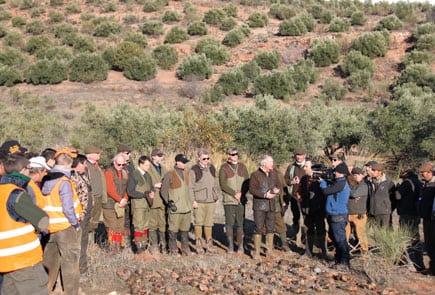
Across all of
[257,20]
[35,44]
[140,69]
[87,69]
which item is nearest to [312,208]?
[140,69]

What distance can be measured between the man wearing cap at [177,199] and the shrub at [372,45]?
99.5 ft

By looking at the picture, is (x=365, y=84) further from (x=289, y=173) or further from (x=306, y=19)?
(x=289, y=173)

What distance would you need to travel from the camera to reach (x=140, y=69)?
32625 millimetres

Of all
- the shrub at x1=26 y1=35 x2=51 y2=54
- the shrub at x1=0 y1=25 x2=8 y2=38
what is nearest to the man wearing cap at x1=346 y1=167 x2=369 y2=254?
the shrub at x1=26 y1=35 x2=51 y2=54

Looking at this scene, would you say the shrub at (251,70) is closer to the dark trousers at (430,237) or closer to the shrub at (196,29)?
the shrub at (196,29)

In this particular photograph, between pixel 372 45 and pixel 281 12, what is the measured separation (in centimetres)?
1544

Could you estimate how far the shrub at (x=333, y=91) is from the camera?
29.8m

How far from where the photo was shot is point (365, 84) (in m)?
31.0

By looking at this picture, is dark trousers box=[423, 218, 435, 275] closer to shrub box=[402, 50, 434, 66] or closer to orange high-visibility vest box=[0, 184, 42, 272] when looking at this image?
orange high-visibility vest box=[0, 184, 42, 272]

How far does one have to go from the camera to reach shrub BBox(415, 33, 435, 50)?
34166 mm

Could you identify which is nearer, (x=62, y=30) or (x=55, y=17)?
(x=62, y=30)

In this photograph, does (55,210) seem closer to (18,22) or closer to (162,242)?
(162,242)

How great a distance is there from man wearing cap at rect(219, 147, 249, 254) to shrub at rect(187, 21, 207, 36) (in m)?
35.6

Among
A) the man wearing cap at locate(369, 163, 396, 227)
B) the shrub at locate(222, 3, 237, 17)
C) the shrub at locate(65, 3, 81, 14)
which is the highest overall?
the shrub at locate(65, 3, 81, 14)
